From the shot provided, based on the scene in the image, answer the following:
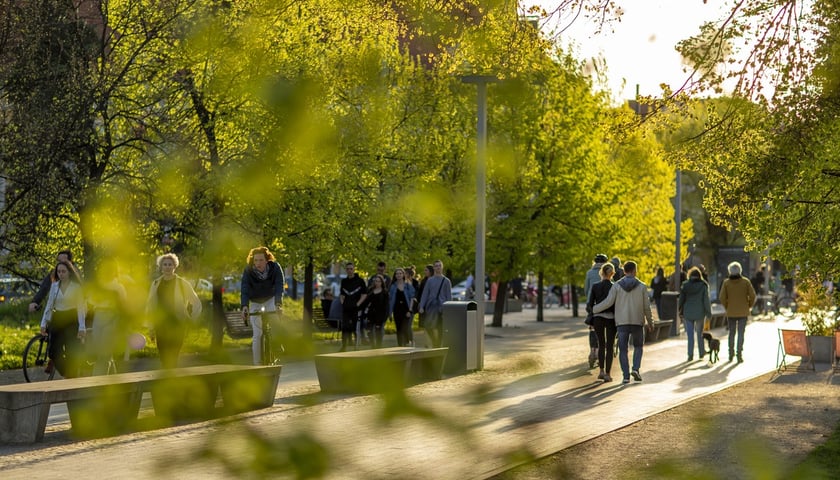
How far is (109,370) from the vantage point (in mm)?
2613

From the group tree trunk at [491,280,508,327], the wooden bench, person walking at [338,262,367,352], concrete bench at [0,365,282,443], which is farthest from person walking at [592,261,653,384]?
tree trunk at [491,280,508,327]

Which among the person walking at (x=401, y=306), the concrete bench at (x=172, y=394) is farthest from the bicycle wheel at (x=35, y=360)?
the concrete bench at (x=172, y=394)

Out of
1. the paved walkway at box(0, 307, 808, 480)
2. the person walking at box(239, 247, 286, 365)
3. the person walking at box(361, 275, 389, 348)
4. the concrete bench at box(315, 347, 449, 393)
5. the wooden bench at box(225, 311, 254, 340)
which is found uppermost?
the person walking at box(361, 275, 389, 348)

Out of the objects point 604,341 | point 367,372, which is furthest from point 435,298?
point 367,372

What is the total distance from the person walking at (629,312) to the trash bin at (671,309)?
14976mm

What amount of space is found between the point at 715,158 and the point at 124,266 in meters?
15.4

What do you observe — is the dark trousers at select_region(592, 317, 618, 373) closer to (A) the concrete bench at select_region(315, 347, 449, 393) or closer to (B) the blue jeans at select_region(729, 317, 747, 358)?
(B) the blue jeans at select_region(729, 317, 747, 358)

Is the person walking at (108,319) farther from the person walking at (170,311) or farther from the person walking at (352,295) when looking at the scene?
the person walking at (352,295)

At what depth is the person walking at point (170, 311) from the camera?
7.21 ft

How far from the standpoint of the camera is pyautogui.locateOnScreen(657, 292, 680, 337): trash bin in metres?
34.5

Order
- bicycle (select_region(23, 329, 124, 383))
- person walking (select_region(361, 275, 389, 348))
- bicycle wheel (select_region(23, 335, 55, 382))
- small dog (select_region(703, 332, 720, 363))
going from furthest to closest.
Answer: person walking (select_region(361, 275, 389, 348))
small dog (select_region(703, 332, 720, 363))
bicycle wheel (select_region(23, 335, 55, 382))
bicycle (select_region(23, 329, 124, 383))

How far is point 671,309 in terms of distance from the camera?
3469 cm

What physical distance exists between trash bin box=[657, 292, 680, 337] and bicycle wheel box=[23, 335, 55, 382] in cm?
1969

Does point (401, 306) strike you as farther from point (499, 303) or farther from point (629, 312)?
point (499, 303)
